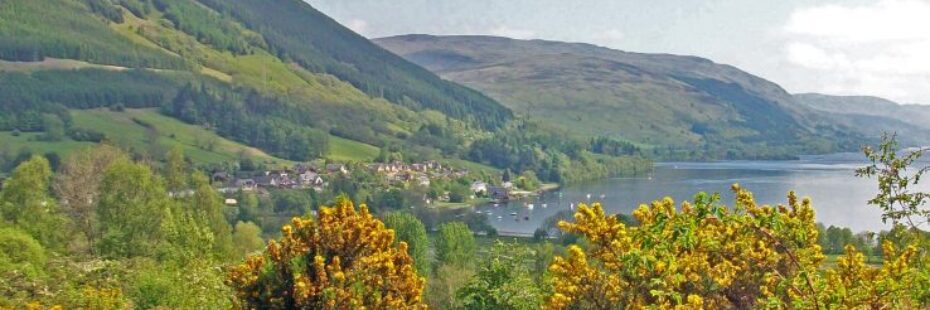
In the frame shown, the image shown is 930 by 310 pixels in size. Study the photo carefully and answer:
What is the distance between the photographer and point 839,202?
151m

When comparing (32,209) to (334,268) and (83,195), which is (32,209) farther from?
(334,268)

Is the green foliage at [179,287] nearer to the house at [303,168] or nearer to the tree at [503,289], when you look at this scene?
the tree at [503,289]

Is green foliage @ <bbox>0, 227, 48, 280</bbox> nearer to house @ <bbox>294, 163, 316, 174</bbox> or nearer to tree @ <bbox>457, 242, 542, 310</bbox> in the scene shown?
tree @ <bbox>457, 242, 542, 310</bbox>

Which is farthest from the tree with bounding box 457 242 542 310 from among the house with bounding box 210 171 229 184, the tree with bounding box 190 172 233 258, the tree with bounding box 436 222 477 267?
the house with bounding box 210 171 229 184

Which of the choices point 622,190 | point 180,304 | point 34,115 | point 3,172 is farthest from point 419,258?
point 34,115

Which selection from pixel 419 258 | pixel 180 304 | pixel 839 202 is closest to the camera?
pixel 180 304

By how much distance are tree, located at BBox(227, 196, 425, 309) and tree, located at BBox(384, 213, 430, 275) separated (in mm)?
50781

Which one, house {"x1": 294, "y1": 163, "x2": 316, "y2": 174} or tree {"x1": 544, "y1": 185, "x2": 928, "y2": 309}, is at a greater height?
tree {"x1": 544, "y1": 185, "x2": 928, "y2": 309}

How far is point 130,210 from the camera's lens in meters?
52.4

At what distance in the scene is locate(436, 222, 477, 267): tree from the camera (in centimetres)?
8306

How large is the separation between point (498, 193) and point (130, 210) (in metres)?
142

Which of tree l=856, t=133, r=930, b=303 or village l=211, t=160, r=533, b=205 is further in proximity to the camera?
village l=211, t=160, r=533, b=205

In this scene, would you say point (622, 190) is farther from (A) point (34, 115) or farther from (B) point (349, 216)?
(B) point (349, 216)

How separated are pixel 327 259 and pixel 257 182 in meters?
156
